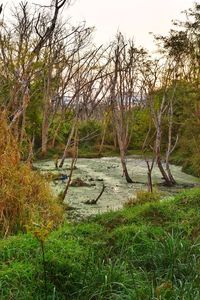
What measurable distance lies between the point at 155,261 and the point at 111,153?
1009 inches

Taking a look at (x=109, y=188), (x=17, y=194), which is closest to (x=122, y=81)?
(x=109, y=188)

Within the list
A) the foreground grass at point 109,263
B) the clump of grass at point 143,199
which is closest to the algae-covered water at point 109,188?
the clump of grass at point 143,199

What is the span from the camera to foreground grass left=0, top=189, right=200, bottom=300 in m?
3.69

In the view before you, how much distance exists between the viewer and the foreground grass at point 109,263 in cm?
369

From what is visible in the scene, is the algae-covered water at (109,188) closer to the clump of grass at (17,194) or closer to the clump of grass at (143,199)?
the clump of grass at (143,199)

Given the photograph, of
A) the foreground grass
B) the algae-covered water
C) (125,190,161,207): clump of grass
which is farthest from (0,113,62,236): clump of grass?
(125,190,161,207): clump of grass

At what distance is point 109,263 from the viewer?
4090 millimetres

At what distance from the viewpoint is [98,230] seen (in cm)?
587

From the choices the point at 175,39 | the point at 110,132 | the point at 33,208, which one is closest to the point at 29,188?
the point at 33,208

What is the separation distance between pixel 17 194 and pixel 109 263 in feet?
8.04

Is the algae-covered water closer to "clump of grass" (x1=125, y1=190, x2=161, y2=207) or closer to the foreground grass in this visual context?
"clump of grass" (x1=125, y1=190, x2=161, y2=207)

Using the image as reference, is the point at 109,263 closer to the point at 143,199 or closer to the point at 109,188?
the point at 143,199

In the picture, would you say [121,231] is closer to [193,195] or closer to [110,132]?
[193,195]

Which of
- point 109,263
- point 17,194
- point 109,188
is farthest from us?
point 109,188
